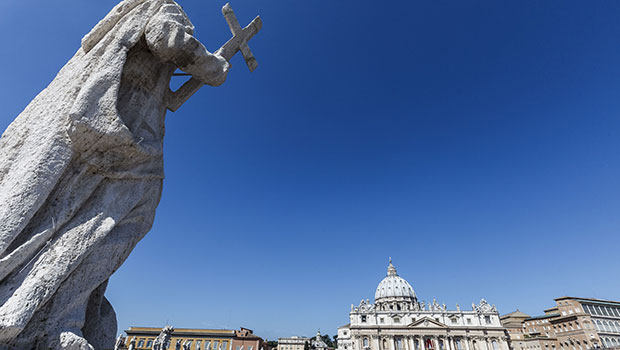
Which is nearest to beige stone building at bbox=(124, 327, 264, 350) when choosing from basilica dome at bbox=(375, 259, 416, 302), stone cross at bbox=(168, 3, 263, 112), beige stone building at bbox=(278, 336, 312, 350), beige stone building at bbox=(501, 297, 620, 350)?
beige stone building at bbox=(278, 336, 312, 350)

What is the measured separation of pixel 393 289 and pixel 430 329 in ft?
61.2

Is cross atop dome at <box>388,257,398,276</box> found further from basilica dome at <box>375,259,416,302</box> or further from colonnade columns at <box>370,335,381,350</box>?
colonnade columns at <box>370,335,381,350</box>

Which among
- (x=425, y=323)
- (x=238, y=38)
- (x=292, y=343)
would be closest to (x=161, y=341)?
(x=238, y=38)

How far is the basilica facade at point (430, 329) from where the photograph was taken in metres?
53.8

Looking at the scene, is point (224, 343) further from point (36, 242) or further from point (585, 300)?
point (585, 300)

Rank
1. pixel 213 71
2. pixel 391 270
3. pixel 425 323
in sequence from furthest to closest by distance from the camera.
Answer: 1. pixel 391 270
2. pixel 425 323
3. pixel 213 71

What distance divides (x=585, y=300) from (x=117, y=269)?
69.8m

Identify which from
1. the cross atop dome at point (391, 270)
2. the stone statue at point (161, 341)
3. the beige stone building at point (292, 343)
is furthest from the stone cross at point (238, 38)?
the cross atop dome at point (391, 270)

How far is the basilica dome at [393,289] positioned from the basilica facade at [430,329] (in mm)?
11520

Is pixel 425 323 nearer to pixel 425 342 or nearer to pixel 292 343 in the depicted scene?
pixel 425 342

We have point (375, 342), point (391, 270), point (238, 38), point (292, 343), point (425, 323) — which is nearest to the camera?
point (238, 38)

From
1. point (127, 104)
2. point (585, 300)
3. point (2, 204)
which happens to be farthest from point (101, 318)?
point (585, 300)

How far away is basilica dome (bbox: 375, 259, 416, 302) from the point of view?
→ 7214cm

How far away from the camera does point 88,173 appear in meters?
2.63
